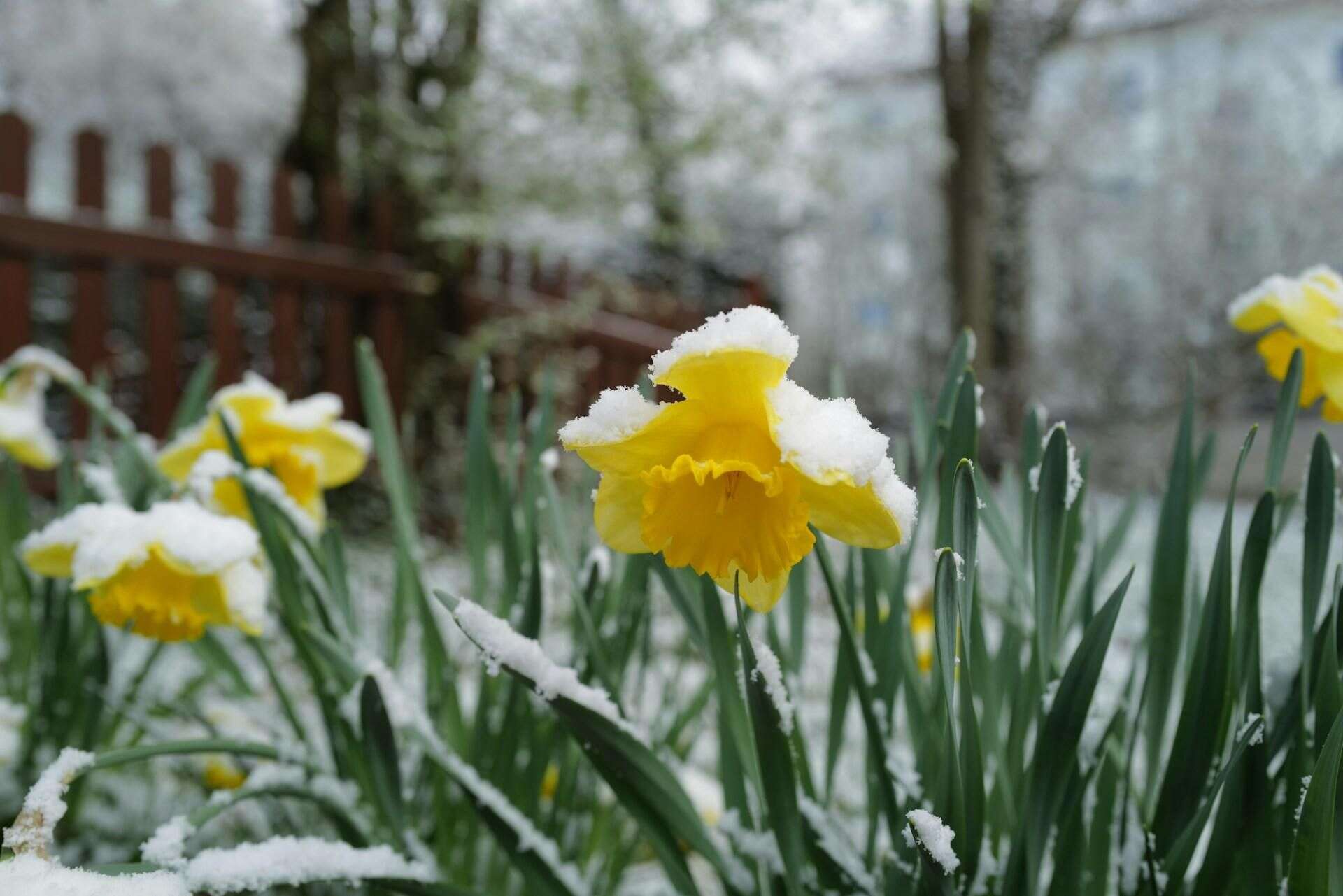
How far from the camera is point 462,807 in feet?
2.62

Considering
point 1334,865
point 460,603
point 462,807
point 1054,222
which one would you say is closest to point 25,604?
point 462,807

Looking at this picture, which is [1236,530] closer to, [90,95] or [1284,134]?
[1284,134]

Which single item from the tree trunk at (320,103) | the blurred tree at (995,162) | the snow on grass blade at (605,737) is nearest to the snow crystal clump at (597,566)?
the snow on grass blade at (605,737)

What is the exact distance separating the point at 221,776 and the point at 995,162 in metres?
7.08

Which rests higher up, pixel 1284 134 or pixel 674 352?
pixel 1284 134

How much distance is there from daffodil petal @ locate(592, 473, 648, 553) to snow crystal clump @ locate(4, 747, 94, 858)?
9.2 inches

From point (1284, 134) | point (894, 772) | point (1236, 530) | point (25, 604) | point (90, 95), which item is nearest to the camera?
point (894, 772)

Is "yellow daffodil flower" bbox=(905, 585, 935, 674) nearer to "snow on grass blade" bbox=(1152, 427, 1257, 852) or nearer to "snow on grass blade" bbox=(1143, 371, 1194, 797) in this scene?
"snow on grass blade" bbox=(1143, 371, 1194, 797)

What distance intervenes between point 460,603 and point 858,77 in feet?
40.9

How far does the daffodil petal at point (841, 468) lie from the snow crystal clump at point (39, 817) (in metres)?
0.31

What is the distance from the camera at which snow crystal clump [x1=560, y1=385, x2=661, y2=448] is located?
1.34 feet

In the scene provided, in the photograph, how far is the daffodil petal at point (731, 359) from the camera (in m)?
0.39

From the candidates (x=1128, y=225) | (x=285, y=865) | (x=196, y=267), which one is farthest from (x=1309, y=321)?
(x=1128, y=225)

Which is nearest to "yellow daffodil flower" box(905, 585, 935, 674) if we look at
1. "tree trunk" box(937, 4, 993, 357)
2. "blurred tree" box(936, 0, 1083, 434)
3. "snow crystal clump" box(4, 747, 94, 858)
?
"snow crystal clump" box(4, 747, 94, 858)
